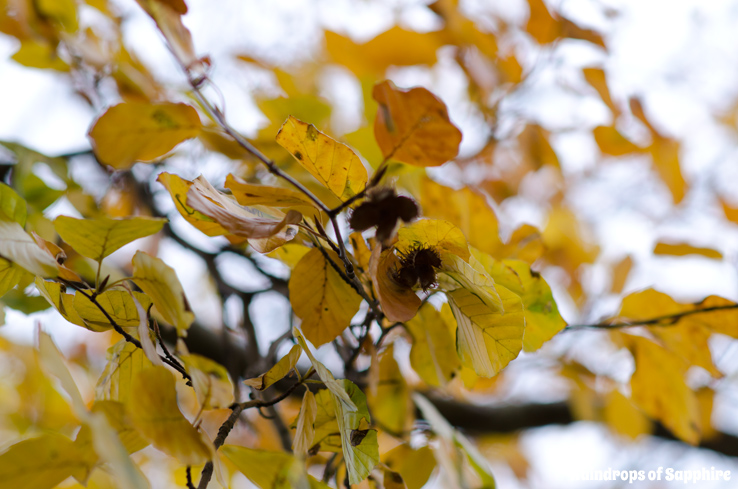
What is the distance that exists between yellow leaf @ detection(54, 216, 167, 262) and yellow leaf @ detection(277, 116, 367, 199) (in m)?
0.10

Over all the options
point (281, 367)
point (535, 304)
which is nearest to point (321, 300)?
point (281, 367)

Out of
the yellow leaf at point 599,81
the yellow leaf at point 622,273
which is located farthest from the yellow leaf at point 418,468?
the yellow leaf at point 599,81

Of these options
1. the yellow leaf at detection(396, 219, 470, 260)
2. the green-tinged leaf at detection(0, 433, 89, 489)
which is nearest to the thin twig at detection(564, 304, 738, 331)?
the yellow leaf at detection(396, 219, 470, 260)

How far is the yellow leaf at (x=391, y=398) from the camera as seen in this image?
1.64ft

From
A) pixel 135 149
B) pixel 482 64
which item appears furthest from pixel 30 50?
pixel 482 64

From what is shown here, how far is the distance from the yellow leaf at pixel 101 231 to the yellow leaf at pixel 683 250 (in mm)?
538

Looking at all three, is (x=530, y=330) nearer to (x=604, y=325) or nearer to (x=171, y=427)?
(x=604, y=325)

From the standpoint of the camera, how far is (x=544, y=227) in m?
0.99

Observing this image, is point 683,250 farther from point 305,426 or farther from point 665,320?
point 305,426

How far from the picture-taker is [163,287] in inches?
11.7

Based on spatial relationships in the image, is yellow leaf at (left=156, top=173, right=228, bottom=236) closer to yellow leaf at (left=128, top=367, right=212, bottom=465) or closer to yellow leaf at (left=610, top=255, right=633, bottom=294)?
yellow leaf at (left=128, top=367, right=212, bottom=465)

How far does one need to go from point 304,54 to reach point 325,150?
1196mm

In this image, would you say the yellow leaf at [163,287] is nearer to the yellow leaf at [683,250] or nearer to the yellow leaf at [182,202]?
the yellow leaf at [182,202]

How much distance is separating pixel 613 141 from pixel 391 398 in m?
0.55
